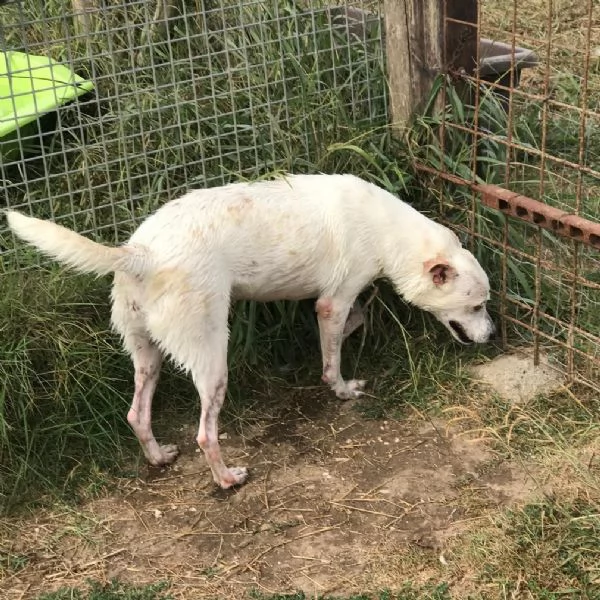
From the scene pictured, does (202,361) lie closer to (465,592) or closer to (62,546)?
(62,546)

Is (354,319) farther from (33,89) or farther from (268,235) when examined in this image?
(33,89)

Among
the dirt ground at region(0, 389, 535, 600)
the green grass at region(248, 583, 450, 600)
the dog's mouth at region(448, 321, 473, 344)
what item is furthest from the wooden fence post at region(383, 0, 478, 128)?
the green grass at region(248, 583, 450, 600)

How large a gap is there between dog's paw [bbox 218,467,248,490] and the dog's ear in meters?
1.27

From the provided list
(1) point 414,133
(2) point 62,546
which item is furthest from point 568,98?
(2) point 62,546

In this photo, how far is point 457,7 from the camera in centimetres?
516

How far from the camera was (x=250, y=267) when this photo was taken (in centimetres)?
465

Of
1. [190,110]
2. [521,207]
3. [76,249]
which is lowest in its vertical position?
[521,207]

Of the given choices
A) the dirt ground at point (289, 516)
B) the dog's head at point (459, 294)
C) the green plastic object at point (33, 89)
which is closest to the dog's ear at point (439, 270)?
the dog's head at point (459, 294)

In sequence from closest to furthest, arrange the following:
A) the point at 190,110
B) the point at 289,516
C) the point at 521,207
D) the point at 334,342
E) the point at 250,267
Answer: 1. the point at 289,516
2. the point at 250,267
3. the point at 521,207
4. the point at 334,342
5. the point at 190,110

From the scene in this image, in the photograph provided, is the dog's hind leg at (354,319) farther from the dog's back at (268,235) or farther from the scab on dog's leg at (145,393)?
the scab on dog's leg at (145,393)

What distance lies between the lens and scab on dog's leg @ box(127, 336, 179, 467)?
185 inches

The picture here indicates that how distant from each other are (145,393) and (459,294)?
1.56 meters

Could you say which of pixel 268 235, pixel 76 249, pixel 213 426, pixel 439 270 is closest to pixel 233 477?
pixel 213 426

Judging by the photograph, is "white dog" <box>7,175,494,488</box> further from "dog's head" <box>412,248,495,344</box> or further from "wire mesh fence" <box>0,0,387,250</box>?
"wire mesh fence" <box>0,0,387,250</box>
